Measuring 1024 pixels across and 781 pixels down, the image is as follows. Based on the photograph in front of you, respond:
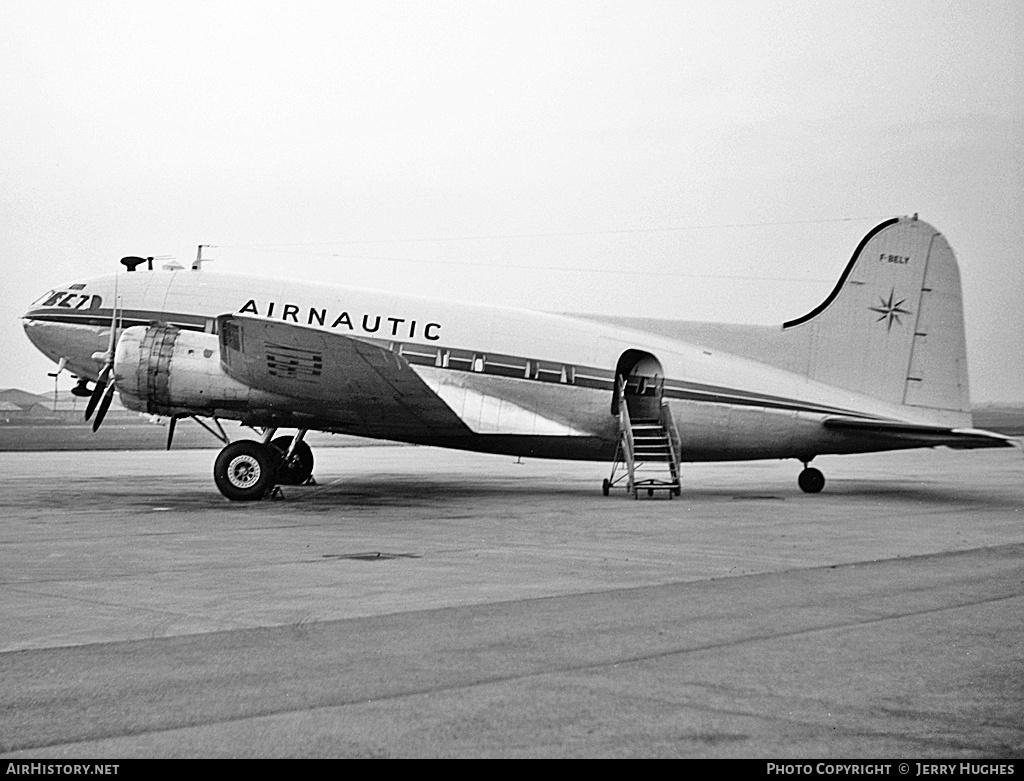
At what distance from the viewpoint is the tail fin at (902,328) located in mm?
21938

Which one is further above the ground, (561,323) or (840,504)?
(561,323)

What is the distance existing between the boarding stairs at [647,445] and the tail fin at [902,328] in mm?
3230

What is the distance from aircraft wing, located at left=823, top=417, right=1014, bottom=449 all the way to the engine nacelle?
11.5m

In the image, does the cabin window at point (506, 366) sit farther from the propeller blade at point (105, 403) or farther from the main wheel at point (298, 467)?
the propeller blade at point (105, 403)

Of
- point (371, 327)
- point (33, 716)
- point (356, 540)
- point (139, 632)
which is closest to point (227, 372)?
point (371, 327)

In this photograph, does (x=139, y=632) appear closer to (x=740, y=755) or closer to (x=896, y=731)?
(x=740, y=755)

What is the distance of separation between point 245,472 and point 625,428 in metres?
7.27

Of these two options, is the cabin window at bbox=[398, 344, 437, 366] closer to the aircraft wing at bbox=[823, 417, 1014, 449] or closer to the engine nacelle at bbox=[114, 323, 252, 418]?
the engine nacelle at bbox=[114, 323, 252, 418]

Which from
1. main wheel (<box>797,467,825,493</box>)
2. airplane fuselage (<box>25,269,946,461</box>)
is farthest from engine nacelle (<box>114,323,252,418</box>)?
main wheel (<box>797,467,825,493</box>)

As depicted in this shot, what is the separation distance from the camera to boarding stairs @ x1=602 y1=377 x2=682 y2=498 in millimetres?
21203

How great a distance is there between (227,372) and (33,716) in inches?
582

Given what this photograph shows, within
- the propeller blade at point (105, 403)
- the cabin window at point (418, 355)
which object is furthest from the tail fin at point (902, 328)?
the propeller blade at point (105, 403)

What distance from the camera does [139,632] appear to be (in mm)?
7582

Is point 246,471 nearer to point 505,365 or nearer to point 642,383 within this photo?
point 505,365
